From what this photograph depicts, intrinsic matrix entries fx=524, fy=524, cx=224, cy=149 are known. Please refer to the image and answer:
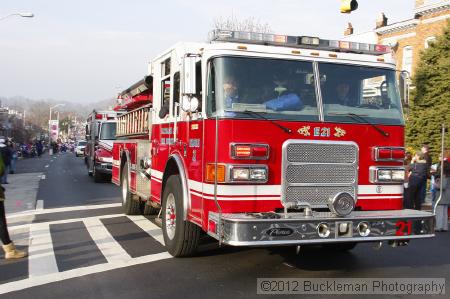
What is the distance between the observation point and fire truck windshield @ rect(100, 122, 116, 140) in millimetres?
18828

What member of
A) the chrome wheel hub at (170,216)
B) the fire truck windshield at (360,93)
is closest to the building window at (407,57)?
the fire truck windshield at (360,93)

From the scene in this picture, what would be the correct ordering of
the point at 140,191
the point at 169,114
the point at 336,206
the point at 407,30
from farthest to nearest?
the point at 407,30, the point at 140,191, the point at 169,114, the point at 336,206

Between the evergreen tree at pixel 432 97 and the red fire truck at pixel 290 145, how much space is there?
1715 cm

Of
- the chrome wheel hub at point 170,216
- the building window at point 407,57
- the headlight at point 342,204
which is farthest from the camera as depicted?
the building window at point 407,57

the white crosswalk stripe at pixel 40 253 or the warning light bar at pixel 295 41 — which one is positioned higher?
the warning light bar at pixel 295 41

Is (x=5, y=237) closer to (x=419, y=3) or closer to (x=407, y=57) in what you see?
(x=419, y=3)

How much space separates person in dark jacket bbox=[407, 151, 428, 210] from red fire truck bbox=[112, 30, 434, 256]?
541 cm

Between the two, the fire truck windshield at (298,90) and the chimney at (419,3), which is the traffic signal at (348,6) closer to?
the fire truck windshield at (298,90)

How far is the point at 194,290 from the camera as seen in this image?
5.59 metres

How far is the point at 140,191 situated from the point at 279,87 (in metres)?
4.28

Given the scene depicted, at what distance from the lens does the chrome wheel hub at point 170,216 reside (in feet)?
23.1

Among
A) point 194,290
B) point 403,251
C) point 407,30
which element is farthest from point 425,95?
point 194,290

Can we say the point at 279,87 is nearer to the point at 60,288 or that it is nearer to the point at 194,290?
the point at 194,290

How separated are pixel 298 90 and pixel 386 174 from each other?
4.76ft
